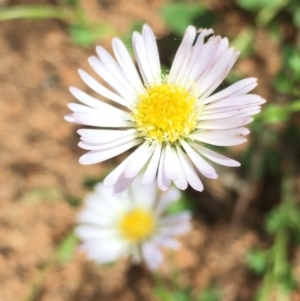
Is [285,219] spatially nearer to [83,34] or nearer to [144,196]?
[144,196]

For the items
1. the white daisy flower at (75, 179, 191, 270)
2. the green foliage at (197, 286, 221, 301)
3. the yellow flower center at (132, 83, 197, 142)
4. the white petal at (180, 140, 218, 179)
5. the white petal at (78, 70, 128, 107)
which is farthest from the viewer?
A: the green foliage at (197, 286, 221, 301)

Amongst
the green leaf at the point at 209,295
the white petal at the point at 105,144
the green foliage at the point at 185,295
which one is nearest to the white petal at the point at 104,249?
the green foliage at the point at 185,295

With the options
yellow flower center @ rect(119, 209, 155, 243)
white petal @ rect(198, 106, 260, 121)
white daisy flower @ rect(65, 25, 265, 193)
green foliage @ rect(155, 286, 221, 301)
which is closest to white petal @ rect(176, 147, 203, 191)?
white daisy flower @ rect(65, 25, 265, 193)

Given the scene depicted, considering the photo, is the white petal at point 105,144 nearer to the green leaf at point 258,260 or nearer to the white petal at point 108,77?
the white petal at point 108,77

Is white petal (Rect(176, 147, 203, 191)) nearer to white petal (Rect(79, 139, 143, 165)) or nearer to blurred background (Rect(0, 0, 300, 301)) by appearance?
white petal (Rect(79, 139, 143, 165))

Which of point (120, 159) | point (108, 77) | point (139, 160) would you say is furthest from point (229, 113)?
point (120, 159)

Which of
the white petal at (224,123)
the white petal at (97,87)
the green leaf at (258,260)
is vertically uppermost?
the white petal at (97,87)
